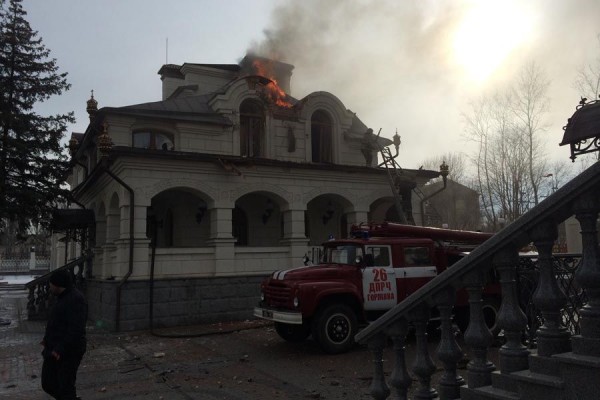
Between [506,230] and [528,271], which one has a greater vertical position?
[506,230]

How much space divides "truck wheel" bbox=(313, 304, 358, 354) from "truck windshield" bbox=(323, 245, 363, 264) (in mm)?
1110

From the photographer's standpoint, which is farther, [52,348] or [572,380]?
[52,348]

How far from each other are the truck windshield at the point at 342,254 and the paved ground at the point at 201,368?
1.90 meters

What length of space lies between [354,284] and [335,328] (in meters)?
1.01

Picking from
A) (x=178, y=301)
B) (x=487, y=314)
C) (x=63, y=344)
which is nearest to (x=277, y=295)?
(x=487, y=314)

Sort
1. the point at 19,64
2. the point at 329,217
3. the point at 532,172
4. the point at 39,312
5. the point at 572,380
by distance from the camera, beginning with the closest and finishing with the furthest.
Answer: the point at 572,380 < the point at 39,312 < the point at 19,64 < the point at 329,217 < the point at 532,172

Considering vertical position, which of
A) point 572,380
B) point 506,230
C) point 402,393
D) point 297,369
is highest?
point 506,230

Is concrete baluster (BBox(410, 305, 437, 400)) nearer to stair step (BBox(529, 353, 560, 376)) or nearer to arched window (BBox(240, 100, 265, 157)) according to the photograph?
stair step (BBox(529, 353, 560, 376))

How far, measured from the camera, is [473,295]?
323cm

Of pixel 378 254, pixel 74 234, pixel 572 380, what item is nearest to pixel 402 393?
pixel 572 380

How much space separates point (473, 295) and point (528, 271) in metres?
2.43

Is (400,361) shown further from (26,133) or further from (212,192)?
(26,133)

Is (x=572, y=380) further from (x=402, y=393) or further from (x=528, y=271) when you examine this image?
(x=528, y=271)

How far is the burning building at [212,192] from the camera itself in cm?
1370
